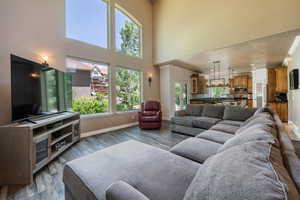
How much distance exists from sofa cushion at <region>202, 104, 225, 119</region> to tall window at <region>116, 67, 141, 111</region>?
2.67m

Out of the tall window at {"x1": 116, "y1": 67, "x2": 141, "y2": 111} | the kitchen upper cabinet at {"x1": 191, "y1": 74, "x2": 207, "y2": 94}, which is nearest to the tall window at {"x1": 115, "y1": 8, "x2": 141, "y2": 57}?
the tall window at {"x1": 116, "y1": 67, "x2": 141, "y2": 111}

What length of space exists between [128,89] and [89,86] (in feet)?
4.94

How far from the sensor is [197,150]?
1556 millimetres

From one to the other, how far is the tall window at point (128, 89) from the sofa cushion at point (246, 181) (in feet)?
14.4

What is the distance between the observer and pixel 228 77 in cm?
852

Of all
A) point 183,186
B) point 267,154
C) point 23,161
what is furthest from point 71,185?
point 267,154

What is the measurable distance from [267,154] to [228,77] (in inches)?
362

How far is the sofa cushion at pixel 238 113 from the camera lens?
10.8ft

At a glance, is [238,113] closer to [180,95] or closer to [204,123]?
[204,123]

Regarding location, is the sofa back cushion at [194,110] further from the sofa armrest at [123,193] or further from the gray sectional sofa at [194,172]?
the sofa armrest at [123,193]

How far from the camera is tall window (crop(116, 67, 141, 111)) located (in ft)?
15.8

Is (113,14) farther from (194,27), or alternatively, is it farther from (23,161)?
(23,161)

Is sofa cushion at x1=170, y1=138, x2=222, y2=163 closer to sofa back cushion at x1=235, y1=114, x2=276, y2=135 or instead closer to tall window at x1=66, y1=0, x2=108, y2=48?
sofa back cushion at x1=235, y1=114, x2=276, y2=135

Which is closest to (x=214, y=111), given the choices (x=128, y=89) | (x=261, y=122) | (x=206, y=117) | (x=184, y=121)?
(x=206, y=117)
